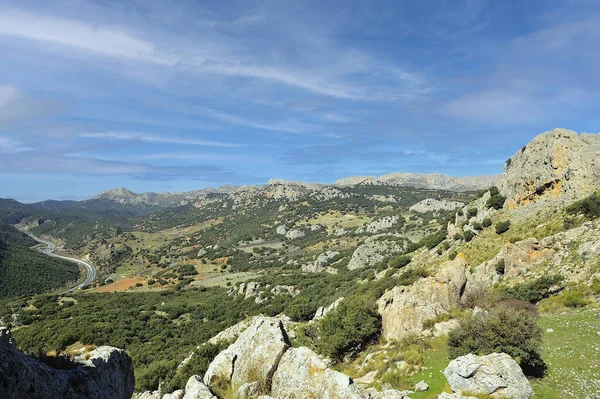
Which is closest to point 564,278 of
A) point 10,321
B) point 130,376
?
point 130,376

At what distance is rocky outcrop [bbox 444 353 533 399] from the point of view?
38.0 ft

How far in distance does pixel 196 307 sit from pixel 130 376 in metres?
69.1

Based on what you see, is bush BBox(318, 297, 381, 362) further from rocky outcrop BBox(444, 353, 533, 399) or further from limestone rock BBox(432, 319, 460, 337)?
rocky outcrop BBox(444, 353, 533, 399)

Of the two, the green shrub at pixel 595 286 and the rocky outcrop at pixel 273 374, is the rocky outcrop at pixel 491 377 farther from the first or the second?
the green shrub at pixel 595 286

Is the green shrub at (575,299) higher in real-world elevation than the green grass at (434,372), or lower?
higher

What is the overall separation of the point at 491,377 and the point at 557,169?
109 ft

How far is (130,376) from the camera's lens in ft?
44.8

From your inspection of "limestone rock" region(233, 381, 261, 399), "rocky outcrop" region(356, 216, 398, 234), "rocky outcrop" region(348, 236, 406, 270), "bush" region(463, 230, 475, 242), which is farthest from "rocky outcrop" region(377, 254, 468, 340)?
"rocky outcrop" region(356, 216, 398, 234)

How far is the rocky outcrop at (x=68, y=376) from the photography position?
691 centimetres

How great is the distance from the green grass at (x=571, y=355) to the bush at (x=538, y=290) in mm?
2757

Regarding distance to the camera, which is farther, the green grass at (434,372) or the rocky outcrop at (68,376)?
the green grass at (434,372)

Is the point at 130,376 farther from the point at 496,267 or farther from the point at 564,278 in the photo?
the point at 496,267

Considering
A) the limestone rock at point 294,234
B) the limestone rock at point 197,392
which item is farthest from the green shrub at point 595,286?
the limestone rock at point 294,234

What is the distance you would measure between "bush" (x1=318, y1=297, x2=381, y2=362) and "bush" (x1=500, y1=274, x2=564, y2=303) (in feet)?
32.8
